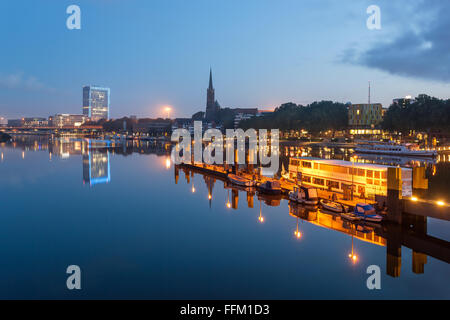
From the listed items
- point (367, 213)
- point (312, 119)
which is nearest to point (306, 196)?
point (367, 213)

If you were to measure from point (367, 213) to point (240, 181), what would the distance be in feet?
76.9

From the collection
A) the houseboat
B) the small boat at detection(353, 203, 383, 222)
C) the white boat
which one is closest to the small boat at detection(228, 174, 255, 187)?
the houseboat

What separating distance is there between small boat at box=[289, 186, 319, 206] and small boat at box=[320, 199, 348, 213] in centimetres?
144

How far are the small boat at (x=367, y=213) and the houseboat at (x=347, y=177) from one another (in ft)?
15.2

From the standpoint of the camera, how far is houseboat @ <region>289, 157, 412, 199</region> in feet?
118

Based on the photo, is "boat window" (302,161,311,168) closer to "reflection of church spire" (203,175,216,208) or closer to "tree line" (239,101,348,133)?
"reflection of church spire" (203,175,216,208)

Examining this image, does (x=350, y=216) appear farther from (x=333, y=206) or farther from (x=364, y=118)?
(x=364, y=118)

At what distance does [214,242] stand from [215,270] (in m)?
5.91

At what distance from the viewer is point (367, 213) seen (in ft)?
101

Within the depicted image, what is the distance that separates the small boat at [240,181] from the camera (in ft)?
166

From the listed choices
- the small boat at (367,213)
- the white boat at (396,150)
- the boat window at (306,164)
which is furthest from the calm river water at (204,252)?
the white boat at (396,150)
